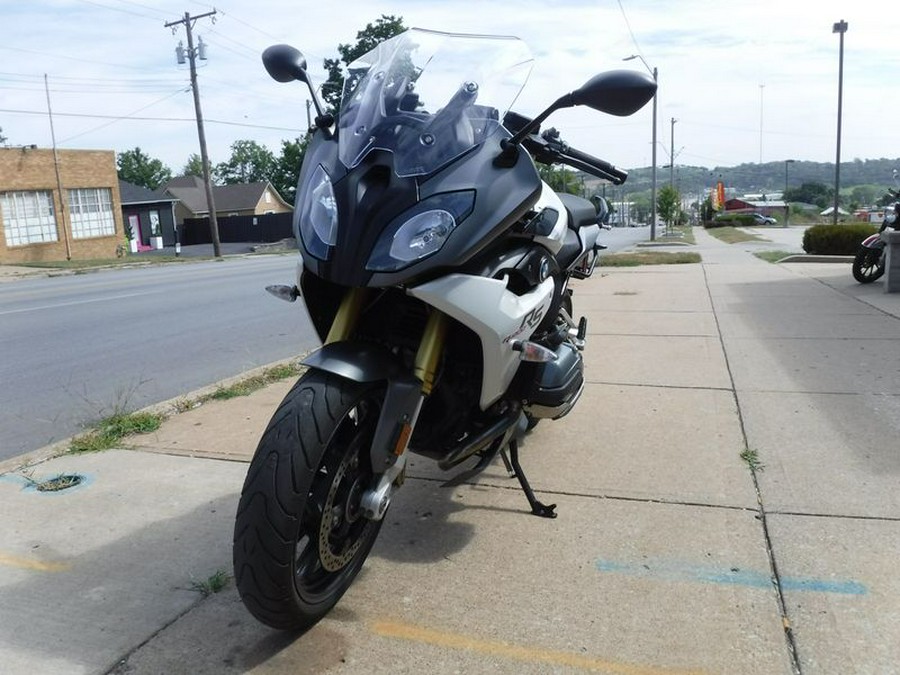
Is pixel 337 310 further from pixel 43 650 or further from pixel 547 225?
pixel 43 650

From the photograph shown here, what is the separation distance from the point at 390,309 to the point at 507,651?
4.22 ft

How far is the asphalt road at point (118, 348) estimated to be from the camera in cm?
600

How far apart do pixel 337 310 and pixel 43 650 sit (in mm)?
1561

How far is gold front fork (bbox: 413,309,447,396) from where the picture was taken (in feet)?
9.21

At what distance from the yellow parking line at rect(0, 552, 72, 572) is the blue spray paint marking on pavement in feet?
7.12

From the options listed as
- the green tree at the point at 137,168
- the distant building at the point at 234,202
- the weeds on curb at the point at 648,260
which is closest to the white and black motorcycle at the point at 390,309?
the weeds on curb at the point at 648,260

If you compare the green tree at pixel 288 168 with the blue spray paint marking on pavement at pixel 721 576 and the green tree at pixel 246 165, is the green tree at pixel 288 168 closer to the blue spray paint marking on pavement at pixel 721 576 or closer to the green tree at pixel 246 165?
the green tree at pixel 246 165

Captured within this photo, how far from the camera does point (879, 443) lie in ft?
14.3

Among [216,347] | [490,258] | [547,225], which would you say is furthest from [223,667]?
[216,347]

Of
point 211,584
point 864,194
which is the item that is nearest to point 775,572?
point 211,584

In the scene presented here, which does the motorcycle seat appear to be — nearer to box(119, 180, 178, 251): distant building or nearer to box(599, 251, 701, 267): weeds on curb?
box(599, 251, 701, 267): weeds on curb

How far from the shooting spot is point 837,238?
1788 cm

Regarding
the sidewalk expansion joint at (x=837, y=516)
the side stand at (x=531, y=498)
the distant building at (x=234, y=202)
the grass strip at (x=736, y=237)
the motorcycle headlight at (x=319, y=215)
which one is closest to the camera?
the motorcycle headlight at (x=319, y=215)

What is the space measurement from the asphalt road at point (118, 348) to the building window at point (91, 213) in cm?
2387
